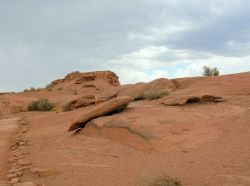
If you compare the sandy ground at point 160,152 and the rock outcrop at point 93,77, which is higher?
the rock outcrop at point 93,77

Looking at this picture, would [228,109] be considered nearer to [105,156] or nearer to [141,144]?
[141,144]

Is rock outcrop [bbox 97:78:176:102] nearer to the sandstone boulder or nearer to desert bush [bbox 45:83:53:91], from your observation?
the sandstone boulder

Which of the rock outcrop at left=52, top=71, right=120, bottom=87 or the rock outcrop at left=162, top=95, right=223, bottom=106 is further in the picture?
the rock outcrop at left=52, top=71, right=120, bottom=87

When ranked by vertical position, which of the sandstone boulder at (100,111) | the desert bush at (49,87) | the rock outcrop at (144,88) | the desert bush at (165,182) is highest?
the desert bush at (49,87)

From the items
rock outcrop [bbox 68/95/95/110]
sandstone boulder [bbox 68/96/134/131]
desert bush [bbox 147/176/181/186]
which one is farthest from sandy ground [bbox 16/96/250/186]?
rock outcrop [bbox 68/95/95/110]

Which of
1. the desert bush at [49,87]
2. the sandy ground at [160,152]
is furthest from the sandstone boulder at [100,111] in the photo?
the desert bush at [49,87]

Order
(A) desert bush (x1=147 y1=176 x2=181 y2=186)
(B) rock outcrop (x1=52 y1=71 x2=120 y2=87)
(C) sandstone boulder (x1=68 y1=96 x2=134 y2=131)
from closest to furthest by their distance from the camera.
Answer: (A) desert bush (x1=147 y1=176 x2=181 y2=186), (C) sandstone boulder (x1=68 y1=96 x2=134 y2=131), (B) rock outcrop (x1=52 y1=71 x2=120 y2=87)

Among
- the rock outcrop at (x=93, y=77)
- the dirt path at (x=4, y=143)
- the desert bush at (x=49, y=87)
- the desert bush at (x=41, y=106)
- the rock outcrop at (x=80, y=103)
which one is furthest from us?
the rock outcrop at (x=93, y=77)

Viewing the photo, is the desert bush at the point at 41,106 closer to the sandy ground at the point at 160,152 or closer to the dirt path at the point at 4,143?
the dirt path at the point at 4,143

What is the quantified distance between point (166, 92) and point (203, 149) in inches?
346

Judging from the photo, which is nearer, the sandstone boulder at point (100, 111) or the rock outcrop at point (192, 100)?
the sandstone boulder at point (100, 111)

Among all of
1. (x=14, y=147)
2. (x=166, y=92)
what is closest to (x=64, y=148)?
(x=14, y=147)

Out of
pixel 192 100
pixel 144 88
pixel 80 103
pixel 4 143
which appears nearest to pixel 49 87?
pixel 80 103

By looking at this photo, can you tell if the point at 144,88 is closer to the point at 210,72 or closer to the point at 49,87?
the point at 210,72
